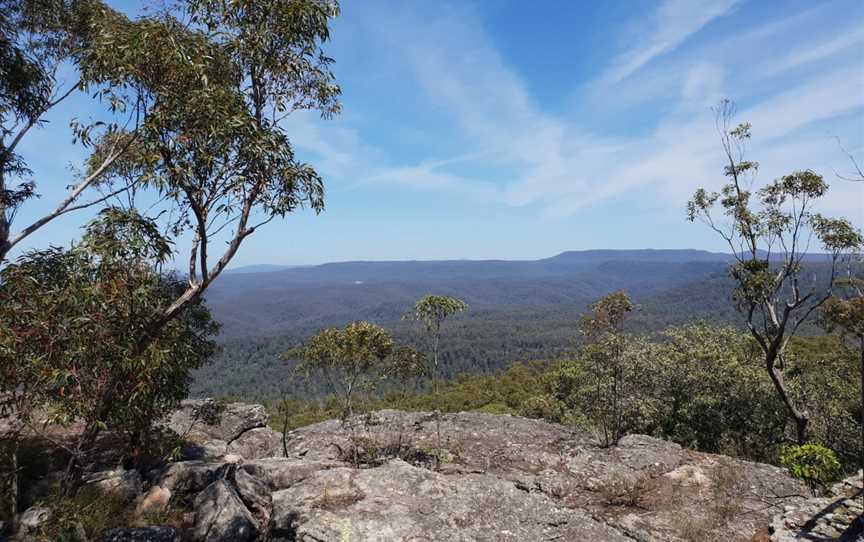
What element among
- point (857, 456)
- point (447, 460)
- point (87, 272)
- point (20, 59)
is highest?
point (20, 59)

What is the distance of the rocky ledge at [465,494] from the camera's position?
12203 millimetres

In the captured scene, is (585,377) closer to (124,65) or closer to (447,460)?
(447,460)

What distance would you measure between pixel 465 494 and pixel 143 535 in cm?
888

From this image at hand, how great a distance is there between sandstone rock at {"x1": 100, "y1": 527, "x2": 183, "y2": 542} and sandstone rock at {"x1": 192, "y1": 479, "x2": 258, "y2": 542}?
89 cm

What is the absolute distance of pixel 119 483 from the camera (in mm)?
12914

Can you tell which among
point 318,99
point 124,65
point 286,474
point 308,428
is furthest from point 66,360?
point 308,428

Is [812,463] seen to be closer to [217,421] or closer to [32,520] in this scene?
[32,520]

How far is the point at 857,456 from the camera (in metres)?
25.4

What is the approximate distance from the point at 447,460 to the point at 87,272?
17639 mm

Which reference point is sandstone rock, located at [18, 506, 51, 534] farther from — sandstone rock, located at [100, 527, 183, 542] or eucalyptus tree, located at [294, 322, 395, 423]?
eucalyptus tree, located at [294, 322, 395, 423]

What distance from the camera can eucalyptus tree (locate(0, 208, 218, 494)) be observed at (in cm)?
790

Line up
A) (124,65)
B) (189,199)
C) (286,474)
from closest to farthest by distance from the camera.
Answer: (124,65)
(189,199)
(286,474)

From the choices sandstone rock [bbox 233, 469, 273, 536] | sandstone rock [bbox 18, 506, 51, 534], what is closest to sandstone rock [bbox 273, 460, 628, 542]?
sandstone rock [bbox 233, 469, 273, 536]

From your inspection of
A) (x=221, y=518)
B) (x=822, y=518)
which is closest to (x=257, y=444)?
(x=221, y=518)
